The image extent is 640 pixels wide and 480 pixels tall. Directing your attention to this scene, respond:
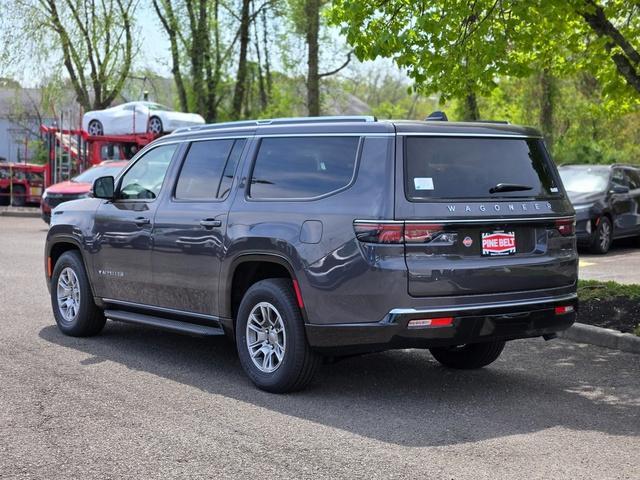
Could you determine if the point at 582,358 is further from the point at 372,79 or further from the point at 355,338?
the point at 372,79

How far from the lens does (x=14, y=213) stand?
28.8m

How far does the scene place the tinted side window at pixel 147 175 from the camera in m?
7.89

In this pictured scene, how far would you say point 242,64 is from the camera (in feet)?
114

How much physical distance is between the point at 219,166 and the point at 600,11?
466 centimetres

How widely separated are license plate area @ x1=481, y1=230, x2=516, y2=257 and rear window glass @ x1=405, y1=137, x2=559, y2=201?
10.8 inches

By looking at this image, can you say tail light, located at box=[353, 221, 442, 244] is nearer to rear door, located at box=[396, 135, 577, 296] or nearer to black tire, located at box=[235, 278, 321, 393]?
rear door, located at box=[396, 135, 577, 296]

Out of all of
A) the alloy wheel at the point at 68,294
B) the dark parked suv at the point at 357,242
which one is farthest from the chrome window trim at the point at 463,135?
the alloy wheel at the point at 68,294

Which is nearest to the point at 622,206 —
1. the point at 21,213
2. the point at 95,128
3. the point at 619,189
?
the point at 619,189

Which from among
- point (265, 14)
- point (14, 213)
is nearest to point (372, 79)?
point (265, 14)

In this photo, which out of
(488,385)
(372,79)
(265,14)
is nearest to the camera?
(488,385)

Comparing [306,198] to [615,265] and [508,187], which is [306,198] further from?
[615,265]

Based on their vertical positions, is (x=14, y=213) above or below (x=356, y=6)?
below

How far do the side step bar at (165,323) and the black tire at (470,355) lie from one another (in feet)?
6.03

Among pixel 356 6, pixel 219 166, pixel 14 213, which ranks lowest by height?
pixel 14 213
